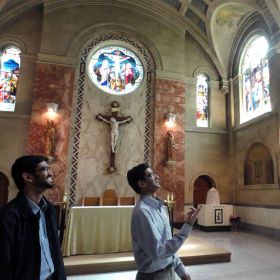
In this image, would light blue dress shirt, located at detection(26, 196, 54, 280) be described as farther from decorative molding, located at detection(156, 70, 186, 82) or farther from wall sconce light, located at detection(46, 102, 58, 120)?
decorative molding, located at detection(156, 70, 186, 82)

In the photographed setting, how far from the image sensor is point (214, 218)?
9227mm

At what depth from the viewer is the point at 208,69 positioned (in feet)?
38.6

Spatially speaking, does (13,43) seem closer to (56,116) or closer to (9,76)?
(9,76)

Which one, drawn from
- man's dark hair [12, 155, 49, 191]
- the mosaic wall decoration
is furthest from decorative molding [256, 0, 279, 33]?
man's dark hair [12, 155, 49, 191]

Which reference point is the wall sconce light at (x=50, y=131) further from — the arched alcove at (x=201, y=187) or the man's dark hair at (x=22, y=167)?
the man's dark hair at (x=22, y=167)

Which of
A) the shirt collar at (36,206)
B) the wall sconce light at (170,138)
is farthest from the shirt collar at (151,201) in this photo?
the wall sconce light at (170,138)

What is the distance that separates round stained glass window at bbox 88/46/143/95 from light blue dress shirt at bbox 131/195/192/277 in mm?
8905

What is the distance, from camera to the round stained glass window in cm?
1046

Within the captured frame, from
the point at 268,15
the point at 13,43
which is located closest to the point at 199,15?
the point at 268,15

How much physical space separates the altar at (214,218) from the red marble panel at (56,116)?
5.05m

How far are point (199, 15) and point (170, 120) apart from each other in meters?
4.82

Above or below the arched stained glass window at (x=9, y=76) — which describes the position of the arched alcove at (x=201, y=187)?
below

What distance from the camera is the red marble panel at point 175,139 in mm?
9859

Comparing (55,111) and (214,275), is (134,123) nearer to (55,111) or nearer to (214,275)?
(55,111)
